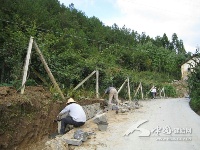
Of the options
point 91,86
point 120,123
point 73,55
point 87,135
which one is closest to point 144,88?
point 91,86

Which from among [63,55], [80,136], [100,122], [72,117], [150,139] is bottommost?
[150,139]

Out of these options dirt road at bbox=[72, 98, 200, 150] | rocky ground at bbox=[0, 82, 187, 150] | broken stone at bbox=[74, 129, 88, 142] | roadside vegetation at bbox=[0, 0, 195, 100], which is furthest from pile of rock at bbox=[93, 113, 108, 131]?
roadside vegetation at bbox=[0, 0, 195, 100]

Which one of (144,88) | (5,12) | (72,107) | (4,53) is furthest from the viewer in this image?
(144,88)

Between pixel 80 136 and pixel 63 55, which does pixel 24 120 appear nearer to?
pixel 80 136

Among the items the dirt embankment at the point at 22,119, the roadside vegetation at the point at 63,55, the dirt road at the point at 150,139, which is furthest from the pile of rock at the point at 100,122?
the roadside vegetation at the point at 63,55

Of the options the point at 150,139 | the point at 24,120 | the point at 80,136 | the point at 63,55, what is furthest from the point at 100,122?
the point at 63,55

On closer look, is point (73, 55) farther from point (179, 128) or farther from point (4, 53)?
point (179, 128)

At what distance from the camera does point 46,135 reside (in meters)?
9.36

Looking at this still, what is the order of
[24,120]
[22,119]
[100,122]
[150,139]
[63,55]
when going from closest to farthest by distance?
1. [22,119]
2. [24,120]
3. [150,139]
4. [100,122]
5. [63,55]

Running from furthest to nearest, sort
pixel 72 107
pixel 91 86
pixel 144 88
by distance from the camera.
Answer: pixel 144 88, pixel 91 86, pixel 72 107

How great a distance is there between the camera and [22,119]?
7.45 meters

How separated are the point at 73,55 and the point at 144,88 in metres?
20.6

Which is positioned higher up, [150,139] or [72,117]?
[72,117]

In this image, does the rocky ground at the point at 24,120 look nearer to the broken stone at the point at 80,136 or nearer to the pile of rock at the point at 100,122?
the pile of rock at the point at 100,122
